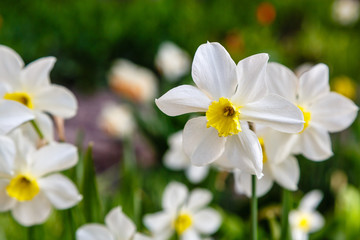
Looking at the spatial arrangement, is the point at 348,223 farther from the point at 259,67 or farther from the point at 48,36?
the point at 48,36

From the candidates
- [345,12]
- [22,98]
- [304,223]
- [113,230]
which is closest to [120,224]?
[113,230]

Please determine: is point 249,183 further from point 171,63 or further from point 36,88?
point 171,63

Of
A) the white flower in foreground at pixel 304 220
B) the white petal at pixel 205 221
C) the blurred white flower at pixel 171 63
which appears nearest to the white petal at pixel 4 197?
the white petal at pixel 205 221

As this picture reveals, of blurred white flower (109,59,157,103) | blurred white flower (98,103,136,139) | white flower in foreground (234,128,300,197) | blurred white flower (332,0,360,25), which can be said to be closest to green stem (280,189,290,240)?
white flower in foreground (234,128,300,197)

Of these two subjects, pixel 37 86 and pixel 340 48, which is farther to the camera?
pixel 340 48

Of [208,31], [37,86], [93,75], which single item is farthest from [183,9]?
[37,86]

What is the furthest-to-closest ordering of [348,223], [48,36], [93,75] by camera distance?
[93,75] → [48,36] → [348,223]

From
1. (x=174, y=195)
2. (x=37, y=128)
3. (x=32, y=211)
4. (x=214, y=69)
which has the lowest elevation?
(x=174, y=195)

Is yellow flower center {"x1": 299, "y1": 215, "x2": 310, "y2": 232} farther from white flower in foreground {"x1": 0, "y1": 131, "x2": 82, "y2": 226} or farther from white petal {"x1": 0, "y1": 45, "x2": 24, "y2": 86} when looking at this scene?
white petal {"x1": 0, "y1": 45, "x2": 24, "y2": 86}
